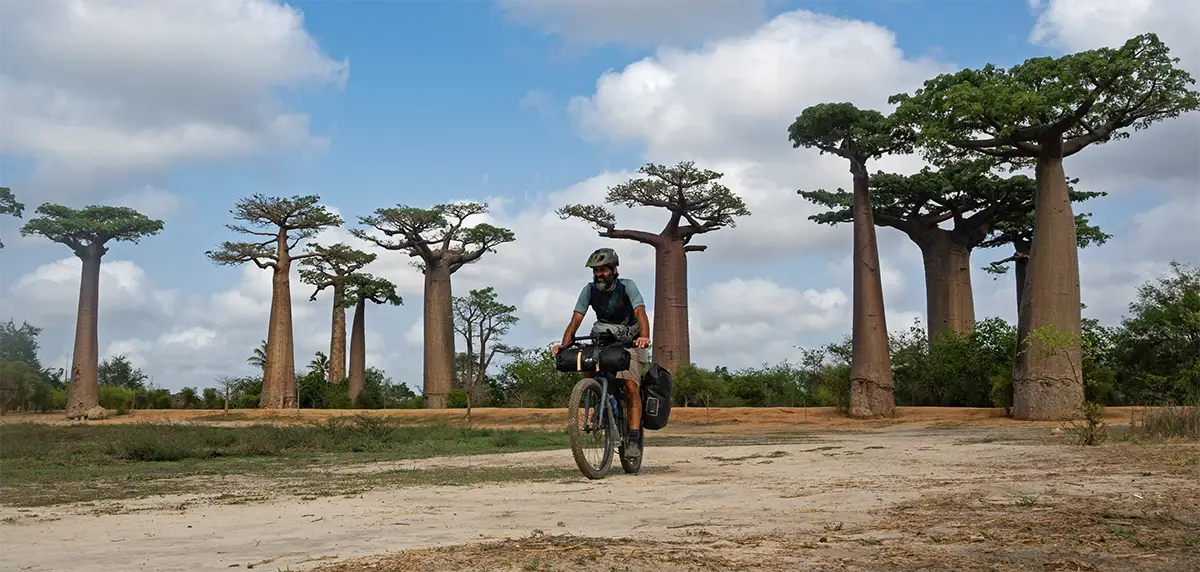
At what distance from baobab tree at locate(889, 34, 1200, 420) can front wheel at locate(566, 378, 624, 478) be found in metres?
16.6

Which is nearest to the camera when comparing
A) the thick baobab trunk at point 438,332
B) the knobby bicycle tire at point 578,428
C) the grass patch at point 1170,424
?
the knobby bicycle tire at point 578,428

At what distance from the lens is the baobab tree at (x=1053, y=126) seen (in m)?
22.2

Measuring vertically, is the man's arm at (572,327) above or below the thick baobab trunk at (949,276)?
below

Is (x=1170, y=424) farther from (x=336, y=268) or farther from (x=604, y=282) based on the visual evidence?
(x=336, y=268)

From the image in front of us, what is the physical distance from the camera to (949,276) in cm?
3775

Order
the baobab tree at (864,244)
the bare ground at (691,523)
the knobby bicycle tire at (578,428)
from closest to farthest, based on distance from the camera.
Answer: the bare ground at (691,523)
the knobby bicycle tire at (578,428)
the baobab tree at (864,244)

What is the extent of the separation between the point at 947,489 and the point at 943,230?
34.1 meters

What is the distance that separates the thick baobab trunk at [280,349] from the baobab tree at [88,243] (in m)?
5.11

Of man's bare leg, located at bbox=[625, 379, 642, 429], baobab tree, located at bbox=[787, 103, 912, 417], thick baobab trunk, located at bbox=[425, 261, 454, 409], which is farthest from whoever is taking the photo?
thick baobab trunk, located at bbox=[425, 261, 454, 409]

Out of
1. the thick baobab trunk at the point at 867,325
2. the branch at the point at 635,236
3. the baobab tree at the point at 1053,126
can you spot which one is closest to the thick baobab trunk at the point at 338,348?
the branch at the point at 635,236

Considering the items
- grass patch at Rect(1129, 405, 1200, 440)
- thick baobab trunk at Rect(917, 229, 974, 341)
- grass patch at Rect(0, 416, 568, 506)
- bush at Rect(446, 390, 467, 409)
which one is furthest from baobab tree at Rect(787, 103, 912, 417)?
bush at Rect(446, 390, 467, 409)

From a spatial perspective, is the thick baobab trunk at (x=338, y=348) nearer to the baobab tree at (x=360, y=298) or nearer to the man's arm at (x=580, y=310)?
the baobab tree at (x=360, y=298)

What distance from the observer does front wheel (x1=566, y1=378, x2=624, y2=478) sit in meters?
7.77

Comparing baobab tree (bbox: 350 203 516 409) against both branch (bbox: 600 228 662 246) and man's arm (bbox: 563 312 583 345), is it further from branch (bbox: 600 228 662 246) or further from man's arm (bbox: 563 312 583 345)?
man's arm (bbox: 563 312 583 345)
